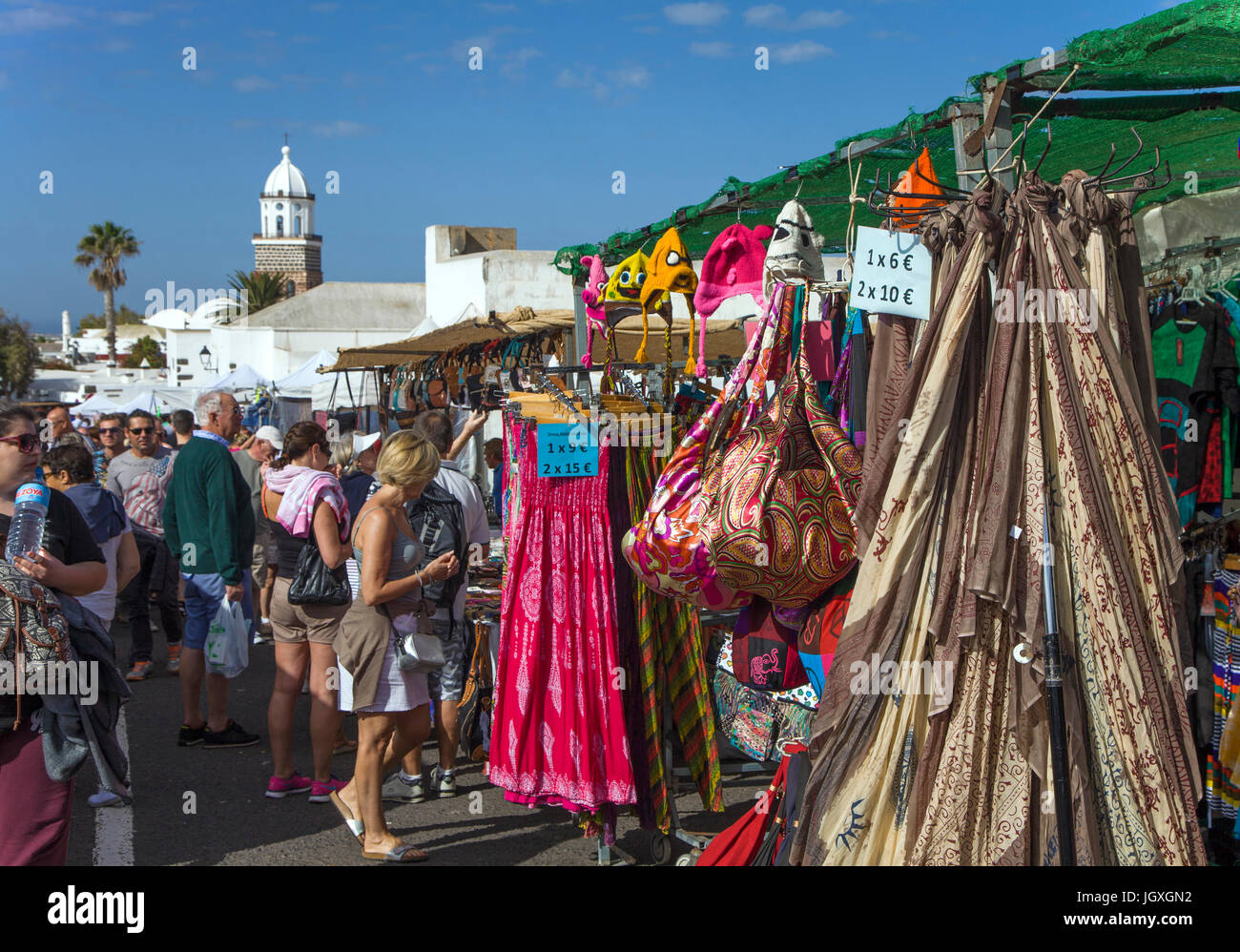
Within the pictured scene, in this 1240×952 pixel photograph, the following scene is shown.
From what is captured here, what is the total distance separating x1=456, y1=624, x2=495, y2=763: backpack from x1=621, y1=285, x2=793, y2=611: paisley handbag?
7.70 feet

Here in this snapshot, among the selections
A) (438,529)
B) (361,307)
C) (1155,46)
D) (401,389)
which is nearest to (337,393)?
(401,389)

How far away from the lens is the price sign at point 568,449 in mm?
4277

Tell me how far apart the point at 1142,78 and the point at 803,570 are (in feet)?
7.19

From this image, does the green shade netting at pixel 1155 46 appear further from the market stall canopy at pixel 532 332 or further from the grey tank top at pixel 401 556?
the market stall canopy at pixel 532 332

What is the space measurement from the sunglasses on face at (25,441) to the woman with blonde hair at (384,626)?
1.27 m

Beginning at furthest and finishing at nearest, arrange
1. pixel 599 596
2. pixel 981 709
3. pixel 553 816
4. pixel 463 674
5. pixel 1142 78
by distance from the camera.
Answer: pixel 463 674 < pixel 553 816 < pixel 599 596 < pixel 1142 78 < pixel 981 709

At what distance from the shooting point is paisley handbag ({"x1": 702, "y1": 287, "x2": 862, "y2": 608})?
3.16 metres

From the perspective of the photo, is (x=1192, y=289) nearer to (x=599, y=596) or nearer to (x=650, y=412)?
(x=650, y=412)

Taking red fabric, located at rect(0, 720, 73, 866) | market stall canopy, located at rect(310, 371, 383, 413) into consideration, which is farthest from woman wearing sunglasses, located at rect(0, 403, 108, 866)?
market stall canopy, located at rect(310, 371, 383, 413)

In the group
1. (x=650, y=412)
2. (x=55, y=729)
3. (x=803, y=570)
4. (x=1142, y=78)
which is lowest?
(x=55, y=729)

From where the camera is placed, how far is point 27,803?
10.4ft

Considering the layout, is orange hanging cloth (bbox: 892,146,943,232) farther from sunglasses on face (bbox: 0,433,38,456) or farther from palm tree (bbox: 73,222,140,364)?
palm tree (bbox: 73,222,140,364)

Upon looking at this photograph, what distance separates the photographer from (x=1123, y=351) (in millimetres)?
2781
